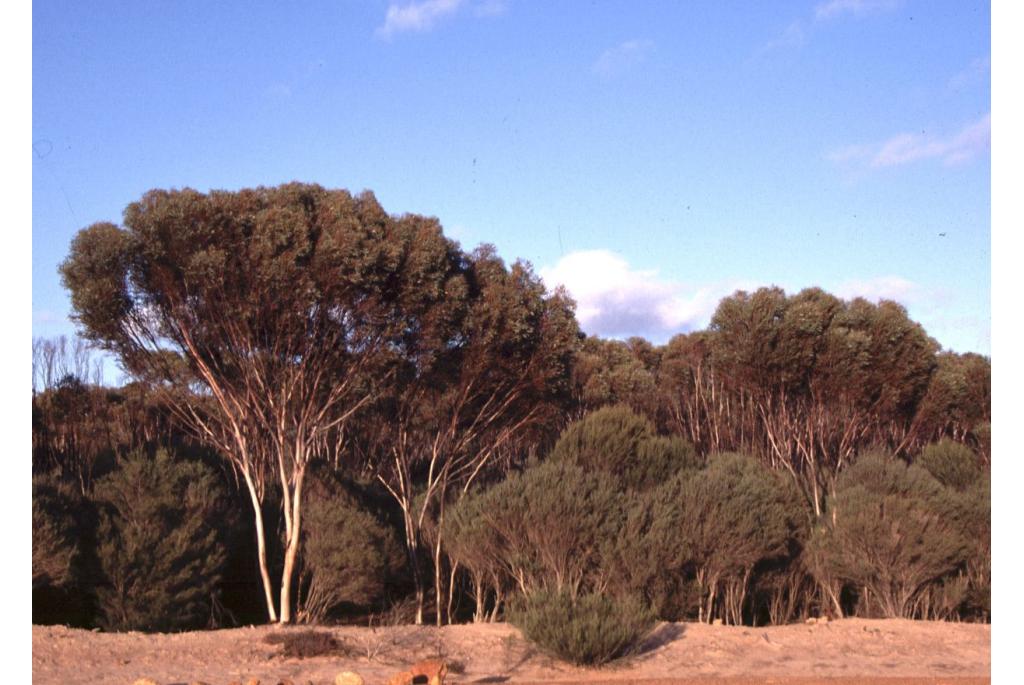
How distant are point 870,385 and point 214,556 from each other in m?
20.9

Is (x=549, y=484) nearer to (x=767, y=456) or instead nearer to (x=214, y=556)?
(x=214, y=556)

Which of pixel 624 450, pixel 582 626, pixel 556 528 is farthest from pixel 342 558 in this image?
pixel 624 450

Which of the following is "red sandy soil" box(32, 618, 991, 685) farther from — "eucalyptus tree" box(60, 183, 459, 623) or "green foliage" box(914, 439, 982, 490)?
"green foliage" box(914, 439, 982, 490)

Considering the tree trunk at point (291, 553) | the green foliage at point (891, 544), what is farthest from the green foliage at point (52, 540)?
the green foliage at point (891, 544)

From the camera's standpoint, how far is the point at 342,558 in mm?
20266

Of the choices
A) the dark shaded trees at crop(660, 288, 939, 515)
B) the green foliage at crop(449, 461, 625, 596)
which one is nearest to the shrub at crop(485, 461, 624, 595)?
the green foliage at crop(449, 461, 625, 596)

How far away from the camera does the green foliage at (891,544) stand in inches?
817

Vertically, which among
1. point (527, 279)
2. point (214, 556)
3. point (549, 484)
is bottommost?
point (214, 556)

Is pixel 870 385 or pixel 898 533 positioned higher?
pixel 870 385

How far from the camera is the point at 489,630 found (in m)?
17.0

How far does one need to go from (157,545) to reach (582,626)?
28.3 feet
